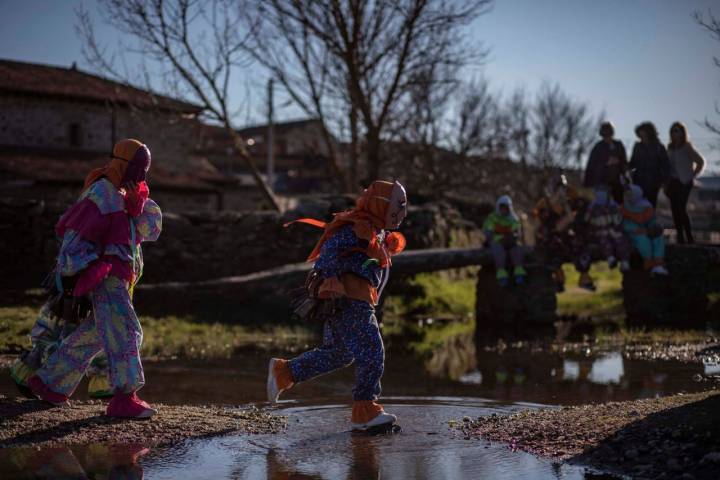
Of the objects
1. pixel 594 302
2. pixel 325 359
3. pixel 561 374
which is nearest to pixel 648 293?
pixel 594 302

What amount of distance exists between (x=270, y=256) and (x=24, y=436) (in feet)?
38.7

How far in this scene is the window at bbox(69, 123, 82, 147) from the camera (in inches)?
1266

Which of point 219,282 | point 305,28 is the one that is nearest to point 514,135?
point 305,28

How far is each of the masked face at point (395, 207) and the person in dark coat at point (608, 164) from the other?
8.03m

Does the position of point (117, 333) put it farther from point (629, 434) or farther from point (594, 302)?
point (594, 302)

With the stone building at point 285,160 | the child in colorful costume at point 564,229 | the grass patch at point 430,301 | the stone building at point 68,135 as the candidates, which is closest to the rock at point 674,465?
the child in colorful costume at point 564,229

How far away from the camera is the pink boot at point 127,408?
6250 mm

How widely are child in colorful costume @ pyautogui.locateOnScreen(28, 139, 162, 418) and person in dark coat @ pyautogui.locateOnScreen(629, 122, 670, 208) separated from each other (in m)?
9.45

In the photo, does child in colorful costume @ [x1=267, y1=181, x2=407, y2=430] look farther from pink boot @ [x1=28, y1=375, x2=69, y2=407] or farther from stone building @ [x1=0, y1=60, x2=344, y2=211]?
stone building @ [x1=0, y1=60, x2=344, y2=211]

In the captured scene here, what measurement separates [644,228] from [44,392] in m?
9.70

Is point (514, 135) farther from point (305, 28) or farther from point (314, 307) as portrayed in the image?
point (314, 307)

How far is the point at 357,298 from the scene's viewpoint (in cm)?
646

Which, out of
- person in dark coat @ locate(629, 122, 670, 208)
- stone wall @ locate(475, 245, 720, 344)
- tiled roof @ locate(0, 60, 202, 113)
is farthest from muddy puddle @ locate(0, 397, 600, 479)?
tiled roof @ locate(0, 60, 202, 113)

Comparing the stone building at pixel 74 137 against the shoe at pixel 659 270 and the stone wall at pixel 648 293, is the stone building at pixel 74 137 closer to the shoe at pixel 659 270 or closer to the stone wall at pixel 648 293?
the stone wall at pixel 648 293
